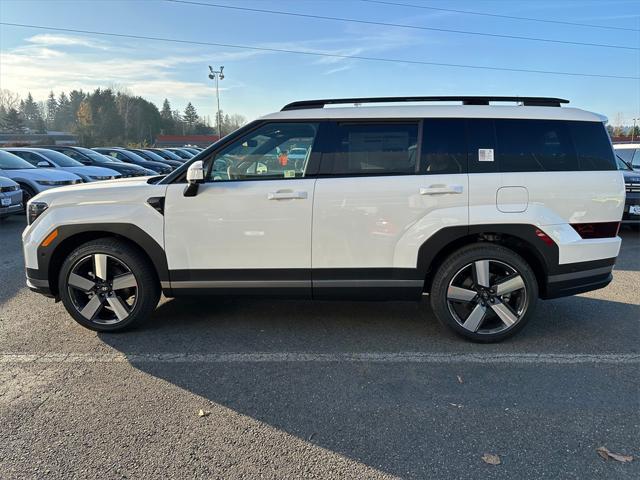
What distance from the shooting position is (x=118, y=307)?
13.0ft

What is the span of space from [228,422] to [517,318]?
Result: 8.19ft

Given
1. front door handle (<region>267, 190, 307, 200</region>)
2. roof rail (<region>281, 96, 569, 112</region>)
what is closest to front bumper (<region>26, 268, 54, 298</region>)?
front door handle (<region>267, 190, 307, 200</region>)

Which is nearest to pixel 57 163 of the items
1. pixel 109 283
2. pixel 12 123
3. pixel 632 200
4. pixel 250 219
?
pixel 109 283

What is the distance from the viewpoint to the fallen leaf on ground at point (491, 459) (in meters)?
2.40

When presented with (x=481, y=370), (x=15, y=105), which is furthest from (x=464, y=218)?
(x=15, y=105)

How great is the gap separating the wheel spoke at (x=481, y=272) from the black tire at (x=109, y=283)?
9.05 ft

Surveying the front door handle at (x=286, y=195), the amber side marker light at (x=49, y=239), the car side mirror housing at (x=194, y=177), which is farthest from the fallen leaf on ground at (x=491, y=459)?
the amber side marker light at (x=49, y=239)

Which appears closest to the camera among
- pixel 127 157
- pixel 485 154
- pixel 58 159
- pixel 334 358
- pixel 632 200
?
pixel 334 358

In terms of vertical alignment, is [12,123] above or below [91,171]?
above

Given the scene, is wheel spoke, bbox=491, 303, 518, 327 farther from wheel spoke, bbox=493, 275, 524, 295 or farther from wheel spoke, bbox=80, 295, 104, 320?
wheel spoke, bbox=80, 295, 104, 320

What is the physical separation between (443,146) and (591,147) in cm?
123

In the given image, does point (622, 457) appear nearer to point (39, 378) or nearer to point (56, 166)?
point (39, 378)

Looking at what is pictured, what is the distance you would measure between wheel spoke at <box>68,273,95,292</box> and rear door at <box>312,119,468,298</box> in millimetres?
1978

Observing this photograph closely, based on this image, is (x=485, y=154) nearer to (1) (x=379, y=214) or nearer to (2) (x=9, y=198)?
(1) (x=379, y=214)
